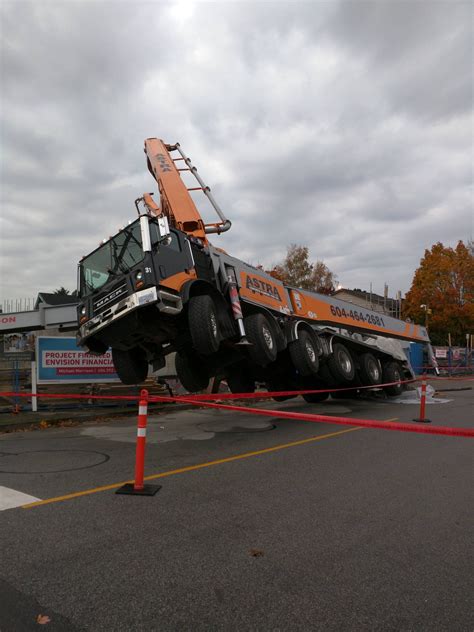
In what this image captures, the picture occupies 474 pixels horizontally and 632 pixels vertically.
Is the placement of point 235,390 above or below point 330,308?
below

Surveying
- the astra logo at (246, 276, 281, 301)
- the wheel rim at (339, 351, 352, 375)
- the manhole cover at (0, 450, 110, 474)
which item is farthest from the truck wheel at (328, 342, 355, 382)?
the manhole cover at (0, 450, 110, 474)

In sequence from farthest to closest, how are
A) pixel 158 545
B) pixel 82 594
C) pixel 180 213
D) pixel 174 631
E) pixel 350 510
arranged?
pixel 180 213 → pixel 350 510 → pixel 158 545 → pixel 82 594 → pixel 174 631

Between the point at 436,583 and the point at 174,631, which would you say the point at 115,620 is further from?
the point at 436,583

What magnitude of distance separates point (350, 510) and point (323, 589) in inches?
66.2

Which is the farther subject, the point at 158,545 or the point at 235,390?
the point at 235,390

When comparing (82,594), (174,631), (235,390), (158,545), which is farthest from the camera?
(235,390)

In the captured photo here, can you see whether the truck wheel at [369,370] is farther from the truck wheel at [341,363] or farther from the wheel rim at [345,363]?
the wheel rim at [345,363]

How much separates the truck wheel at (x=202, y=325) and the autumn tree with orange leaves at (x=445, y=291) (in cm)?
3524

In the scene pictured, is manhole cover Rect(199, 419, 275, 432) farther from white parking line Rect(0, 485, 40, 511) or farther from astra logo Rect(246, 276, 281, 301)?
white parking line Rect(0, 485, 40, 511)

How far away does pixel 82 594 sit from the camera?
2943 mm

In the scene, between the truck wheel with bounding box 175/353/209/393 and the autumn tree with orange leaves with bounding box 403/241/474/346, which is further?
the autumn tree with orange leaves with bounding box 403/241/474/346

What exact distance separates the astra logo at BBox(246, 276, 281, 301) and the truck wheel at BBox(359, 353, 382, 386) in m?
4.93

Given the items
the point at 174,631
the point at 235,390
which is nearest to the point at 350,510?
the point at 174,631

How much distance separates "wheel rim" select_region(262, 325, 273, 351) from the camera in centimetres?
976
